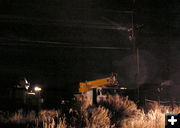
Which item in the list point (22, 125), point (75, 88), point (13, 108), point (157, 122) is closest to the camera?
point (22, 125)

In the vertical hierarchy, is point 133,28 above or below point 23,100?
above

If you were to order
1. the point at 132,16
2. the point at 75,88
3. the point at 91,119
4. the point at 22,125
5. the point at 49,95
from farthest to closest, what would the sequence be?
the point at 75,88
the point at 49,95
the point at 132,16
the point at 91,119
the point at 22,125

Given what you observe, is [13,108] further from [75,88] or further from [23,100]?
[75,88]

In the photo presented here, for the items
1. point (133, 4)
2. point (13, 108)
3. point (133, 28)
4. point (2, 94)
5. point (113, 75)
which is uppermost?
point (133, 4)

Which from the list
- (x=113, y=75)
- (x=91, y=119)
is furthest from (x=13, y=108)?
(x=91, y=119)

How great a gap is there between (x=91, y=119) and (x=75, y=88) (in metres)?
27.0

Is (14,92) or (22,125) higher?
(14,92)

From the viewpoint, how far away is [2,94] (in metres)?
15.5

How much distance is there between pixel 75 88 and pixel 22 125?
27450mm

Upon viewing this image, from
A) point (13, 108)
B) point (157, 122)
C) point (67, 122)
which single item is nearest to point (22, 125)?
point (67, 122)

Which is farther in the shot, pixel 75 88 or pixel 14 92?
pixel 75 88

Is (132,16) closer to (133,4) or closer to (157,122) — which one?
(133,4)

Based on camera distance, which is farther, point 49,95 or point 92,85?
point 49,95

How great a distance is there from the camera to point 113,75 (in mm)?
16266
